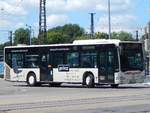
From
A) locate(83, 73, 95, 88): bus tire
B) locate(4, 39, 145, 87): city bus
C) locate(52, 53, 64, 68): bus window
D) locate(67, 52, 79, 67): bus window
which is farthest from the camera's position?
locate(52, 53, 64, 68): bus window

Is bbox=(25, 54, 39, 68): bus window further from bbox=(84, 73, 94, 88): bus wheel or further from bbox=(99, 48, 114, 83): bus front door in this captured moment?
bbox=(99, 48, 114, 83): bus front door

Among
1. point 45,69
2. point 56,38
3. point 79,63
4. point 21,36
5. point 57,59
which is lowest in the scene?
point 45,69

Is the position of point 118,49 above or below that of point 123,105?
above

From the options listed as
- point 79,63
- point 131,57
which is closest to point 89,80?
point 79,63

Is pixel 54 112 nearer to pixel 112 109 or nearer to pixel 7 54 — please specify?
pixel 112 109

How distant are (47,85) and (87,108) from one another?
893 inches

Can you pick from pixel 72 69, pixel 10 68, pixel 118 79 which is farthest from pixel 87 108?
pixel 10 68

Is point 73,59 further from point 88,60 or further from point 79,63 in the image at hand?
point 88,60

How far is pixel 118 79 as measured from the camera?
117 ft

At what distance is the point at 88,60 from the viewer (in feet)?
122

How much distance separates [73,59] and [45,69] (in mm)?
2429

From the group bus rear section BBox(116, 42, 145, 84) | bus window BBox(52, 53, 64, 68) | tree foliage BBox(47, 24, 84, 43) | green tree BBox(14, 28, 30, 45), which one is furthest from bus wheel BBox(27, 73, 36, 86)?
green tree BBox(14, 28, 30, 45)

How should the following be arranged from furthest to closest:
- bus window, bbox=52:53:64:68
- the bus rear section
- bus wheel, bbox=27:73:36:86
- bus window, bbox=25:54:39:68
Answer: bus wheel, bbox=27:73:36:86
bus window, bbox=25:54:39:68
bus window, bbox=52:53:64:68
the bus rear section

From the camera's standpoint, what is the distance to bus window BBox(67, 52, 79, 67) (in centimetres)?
3793
